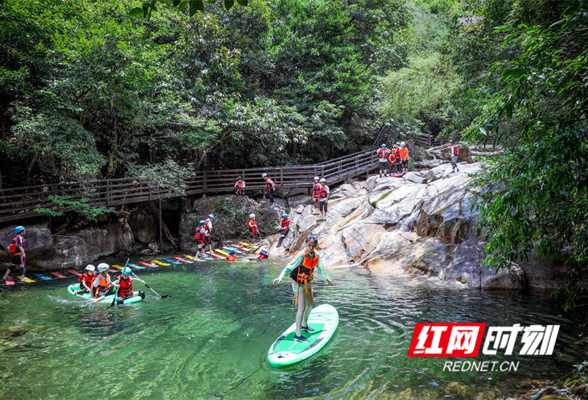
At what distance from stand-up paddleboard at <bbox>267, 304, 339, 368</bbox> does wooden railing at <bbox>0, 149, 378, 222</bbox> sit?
1195 centimetres

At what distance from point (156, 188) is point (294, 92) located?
33.3ft

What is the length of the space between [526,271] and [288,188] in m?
14.0

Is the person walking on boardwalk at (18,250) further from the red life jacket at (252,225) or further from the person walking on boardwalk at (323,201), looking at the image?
the person walking on boardwalk at (323,201)

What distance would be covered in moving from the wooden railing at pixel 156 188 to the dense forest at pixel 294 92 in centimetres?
78

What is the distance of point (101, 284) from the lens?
991cm

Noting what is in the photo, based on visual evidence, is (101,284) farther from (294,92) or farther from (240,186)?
(294,92)

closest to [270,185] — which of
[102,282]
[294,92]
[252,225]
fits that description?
[252,225]

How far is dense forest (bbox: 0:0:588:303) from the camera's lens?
4793 millimetres

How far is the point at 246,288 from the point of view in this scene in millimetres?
11172

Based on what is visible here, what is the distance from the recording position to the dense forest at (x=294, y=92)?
15.7ft

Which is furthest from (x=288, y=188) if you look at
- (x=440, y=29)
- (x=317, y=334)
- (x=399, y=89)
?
(x=440, y=29)

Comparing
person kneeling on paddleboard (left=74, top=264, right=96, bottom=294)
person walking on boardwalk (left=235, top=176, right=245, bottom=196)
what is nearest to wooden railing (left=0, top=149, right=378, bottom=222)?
person walking on boardwalk (left=235, top=176, right=245, bottom=196)

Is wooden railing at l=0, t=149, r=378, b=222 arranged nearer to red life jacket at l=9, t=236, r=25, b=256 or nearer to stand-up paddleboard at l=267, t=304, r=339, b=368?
red life jacket at l=9, t=236, r=25, b=256

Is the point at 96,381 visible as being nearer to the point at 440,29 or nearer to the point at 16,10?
the point at 16,10
